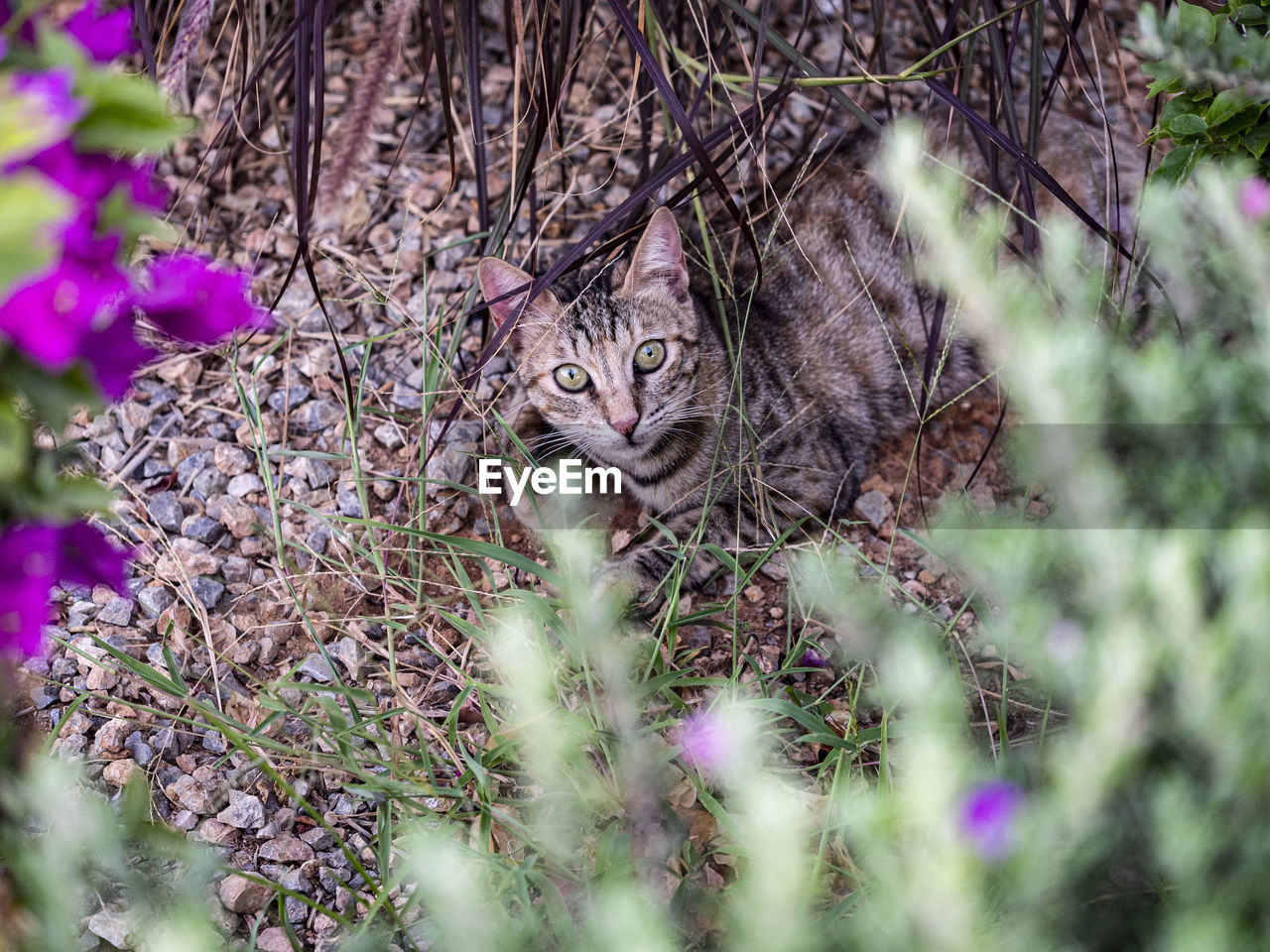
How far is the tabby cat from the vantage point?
2156 millimetres

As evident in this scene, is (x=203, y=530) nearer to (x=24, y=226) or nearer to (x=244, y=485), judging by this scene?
(x=244, y=485)

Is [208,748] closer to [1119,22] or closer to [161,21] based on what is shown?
[161,21]

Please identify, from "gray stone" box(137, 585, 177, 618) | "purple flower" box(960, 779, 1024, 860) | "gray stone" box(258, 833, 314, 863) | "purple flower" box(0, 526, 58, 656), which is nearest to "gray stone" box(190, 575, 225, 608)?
"gray stone" box(137, 585, 177, 618)

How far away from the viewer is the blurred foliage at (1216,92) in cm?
125

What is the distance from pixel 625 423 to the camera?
2.15m

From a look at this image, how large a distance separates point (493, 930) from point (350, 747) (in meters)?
0.61

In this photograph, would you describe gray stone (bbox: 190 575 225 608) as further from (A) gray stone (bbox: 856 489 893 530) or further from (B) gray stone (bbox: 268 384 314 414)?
(A) gray stone (bbox: 856 489 893 530)

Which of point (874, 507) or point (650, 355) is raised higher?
point (650, 355)

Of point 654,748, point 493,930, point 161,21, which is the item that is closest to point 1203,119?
point 654,748

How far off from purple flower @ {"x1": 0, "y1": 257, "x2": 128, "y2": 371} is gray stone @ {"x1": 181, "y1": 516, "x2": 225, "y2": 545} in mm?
1467


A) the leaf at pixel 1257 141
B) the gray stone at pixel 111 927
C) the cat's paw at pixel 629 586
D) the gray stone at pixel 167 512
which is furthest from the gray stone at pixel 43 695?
the leaf at pixel 1257 141

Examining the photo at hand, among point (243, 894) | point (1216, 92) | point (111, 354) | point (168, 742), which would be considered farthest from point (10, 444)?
point (1216, 92)

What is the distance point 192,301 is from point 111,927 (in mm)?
1118

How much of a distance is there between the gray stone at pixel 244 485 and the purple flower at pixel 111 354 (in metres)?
1.50
